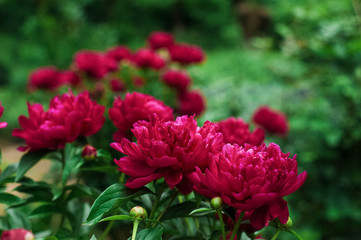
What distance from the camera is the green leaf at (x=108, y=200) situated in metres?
0.43

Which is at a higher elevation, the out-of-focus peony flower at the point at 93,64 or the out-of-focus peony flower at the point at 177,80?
the out-of-focus peony flower at the point at 93,64

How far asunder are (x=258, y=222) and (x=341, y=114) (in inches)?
57.7

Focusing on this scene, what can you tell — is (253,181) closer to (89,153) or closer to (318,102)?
(89,153)

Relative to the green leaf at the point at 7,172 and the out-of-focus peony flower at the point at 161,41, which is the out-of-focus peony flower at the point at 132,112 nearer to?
the green leaf at the point at 7,172

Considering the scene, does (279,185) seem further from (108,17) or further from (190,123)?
(108,17)

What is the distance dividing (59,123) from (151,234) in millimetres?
221

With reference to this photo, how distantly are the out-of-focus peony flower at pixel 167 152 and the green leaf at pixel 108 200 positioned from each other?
17 millimetres

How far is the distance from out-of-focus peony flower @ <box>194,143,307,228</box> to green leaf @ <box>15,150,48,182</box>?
257mm

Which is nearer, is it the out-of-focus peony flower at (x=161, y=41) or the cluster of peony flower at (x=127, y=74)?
the cluster of peony flower at (x=127, y=74)

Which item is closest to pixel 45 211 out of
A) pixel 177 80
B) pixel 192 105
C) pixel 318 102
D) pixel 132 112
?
pixel 132 112

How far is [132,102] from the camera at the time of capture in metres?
0.57

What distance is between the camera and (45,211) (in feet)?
2.00

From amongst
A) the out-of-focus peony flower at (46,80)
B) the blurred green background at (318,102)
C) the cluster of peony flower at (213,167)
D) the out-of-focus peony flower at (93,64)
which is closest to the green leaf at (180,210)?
the cluster of peony flower at (213,167)

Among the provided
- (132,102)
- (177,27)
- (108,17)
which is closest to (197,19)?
(177,27)
